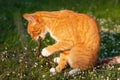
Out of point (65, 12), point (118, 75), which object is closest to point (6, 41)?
point (65, 12)

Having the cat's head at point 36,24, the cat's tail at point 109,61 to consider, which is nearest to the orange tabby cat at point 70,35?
the cat's head at point 36,24

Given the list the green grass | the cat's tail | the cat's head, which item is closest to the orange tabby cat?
the cat's head

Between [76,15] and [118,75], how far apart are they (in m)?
1.67

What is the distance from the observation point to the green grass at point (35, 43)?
9477mm

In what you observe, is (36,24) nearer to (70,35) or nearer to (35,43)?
(70,35)

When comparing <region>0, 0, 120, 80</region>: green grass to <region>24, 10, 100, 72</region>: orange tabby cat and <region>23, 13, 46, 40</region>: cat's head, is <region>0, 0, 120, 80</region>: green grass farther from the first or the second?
<region>23, 13, 46, 40</region>: cat's head

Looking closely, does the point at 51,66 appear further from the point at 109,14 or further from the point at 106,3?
the point at 106,3

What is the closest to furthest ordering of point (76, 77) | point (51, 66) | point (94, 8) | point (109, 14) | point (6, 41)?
point (76, 77)
point (51, 66)
point (6, 41)
point (109, 14)
point (94, 8)

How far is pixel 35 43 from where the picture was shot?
1207 centimetres

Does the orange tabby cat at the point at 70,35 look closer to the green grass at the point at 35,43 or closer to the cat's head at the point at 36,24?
the cat's head at the point at 36,24

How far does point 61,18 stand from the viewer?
31.7 feet

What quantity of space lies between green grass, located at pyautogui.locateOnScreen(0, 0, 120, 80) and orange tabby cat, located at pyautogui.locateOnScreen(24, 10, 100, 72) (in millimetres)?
309

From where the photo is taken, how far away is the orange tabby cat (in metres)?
9.47

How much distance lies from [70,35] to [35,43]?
2.78 meters
